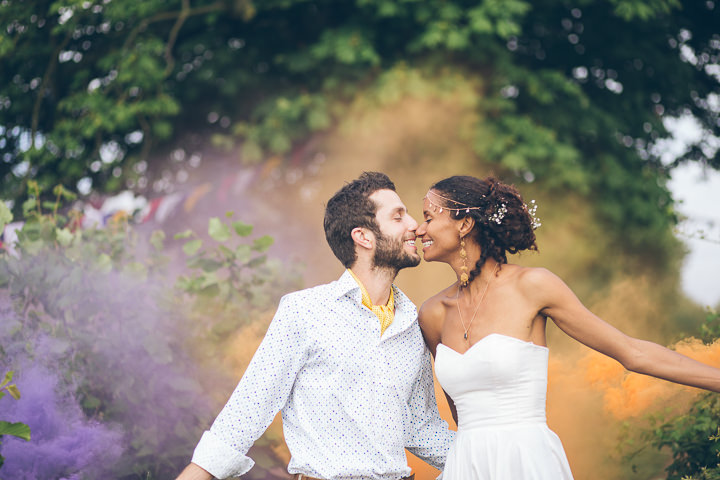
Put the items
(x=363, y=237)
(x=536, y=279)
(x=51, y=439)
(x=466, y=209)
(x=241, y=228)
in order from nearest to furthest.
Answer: (x=536, y=279), (x=363, y=237), (x=466, y=209), (x=51, y=439), (x=241, y=228)

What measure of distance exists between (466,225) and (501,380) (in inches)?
26.1

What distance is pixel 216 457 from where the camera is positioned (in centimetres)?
247

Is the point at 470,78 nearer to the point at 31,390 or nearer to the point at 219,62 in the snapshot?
the point at 219,62

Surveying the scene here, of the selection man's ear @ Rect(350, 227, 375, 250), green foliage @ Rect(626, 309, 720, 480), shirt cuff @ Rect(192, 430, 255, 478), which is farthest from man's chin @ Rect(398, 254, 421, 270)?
green foliage @ Rect(626, 309, 720, 480)

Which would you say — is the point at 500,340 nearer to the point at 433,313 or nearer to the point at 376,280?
the point at 433,313

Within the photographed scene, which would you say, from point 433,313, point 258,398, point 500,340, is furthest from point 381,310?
point 258,398

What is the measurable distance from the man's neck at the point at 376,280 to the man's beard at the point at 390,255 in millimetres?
24

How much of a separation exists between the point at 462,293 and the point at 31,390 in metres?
2.01

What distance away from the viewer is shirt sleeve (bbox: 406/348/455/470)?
112 inches

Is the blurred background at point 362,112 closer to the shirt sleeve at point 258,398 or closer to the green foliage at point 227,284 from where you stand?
the green foliage at point 227,284

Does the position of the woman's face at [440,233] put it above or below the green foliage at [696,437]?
above

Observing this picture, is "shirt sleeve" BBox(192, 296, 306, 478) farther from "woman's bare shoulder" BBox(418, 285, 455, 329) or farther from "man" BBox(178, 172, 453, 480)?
"woman's bare shoulder" BBox(418, 285, 455, 329)

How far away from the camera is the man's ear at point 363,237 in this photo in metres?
2.82

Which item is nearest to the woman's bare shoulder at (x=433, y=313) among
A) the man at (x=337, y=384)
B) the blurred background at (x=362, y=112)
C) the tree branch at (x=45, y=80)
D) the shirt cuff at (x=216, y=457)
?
the man at (x=337, y=384)
